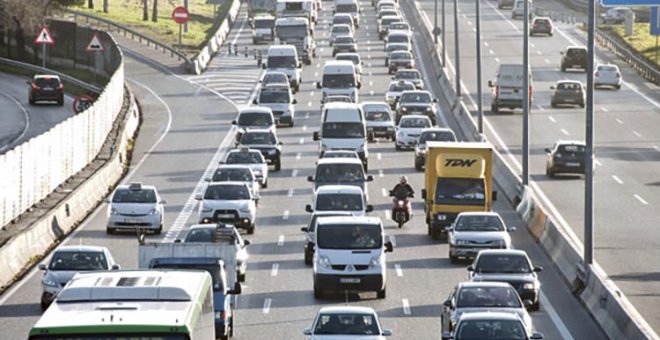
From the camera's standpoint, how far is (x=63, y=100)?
89875mm

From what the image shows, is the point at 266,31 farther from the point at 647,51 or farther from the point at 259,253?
the point at 259,253

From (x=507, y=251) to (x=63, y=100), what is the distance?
2111 inches

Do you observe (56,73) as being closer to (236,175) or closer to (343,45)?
(343,45)

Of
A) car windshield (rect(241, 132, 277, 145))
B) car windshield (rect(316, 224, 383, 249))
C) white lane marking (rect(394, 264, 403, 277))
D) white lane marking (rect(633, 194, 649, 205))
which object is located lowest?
white lane marking (rect(394, 264, 403, 277))

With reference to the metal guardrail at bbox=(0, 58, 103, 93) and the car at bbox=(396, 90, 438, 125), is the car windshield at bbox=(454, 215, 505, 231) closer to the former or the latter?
the car at bbox=(396, 90, 438, 125)

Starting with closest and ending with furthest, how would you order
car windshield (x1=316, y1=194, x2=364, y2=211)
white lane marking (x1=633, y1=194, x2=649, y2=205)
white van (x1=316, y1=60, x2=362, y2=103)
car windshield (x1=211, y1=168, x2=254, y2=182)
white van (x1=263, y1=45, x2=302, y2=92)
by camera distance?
1. car windshield (x1=316, y1=194, x2=364, y2=211)
2. car windshield (x1=211, y1=168, x2=254, y2=182)
3. white lane marking (x1=633, y1=194, x2=649, y2=205)
4. white van (x1=316, y1=60, x2=362, y2=103)
5. white van (x1=263, y1=45, x2=302, y2=92)

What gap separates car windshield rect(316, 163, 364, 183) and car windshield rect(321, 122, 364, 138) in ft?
33.3

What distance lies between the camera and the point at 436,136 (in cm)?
6594

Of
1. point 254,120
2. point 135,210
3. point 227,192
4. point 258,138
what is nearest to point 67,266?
point 135,210

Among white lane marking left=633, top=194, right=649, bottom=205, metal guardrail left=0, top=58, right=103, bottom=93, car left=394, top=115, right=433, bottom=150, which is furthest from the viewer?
metal guardrail left=0, top=58, right=103, bottom=93

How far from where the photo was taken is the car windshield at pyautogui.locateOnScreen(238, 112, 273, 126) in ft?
235

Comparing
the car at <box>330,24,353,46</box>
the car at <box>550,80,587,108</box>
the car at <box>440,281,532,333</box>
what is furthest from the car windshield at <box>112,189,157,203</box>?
the car at <box>330,24,353,46</box>

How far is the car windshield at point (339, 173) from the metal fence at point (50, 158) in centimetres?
824

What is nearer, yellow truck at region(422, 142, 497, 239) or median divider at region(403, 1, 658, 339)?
median divider at region(403, 1, 658, 339)
